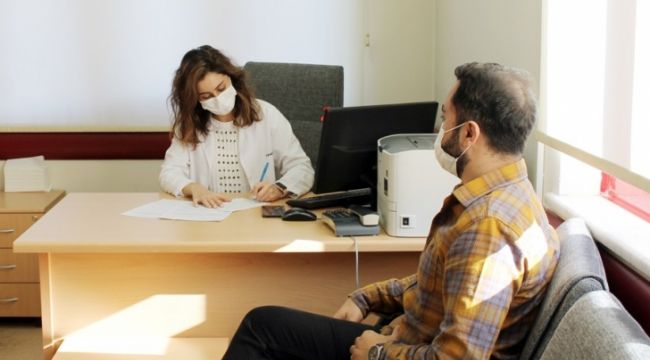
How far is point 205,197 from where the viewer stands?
8.39 ft

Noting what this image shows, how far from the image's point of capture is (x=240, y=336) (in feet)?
6.55

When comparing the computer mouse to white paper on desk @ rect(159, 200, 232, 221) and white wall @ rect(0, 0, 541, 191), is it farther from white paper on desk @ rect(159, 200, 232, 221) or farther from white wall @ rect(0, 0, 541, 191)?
white wall @ rect(0, 0, 541, 191)

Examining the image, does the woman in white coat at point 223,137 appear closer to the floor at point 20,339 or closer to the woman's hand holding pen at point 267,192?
the woman's hand holding pen at point 267,192

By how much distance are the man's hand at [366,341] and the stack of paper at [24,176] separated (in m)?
2.38

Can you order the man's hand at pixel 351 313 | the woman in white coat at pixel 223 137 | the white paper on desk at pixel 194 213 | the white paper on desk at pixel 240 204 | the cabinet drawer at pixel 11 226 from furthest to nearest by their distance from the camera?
the cabinet drawer at pixel 11 226, the woman in white coat at pixel 223 137, the white paper on desk at pixel 240 204, the white paper on desk at pixel 194 213, the man's hand at pixel 351 313

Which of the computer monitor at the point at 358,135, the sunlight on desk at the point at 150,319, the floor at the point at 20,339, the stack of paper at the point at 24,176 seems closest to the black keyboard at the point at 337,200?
the computer monitor at the point at 358,135

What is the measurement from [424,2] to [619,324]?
2877 mm

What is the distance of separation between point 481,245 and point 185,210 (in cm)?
122

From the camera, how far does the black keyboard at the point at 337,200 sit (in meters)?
2.48

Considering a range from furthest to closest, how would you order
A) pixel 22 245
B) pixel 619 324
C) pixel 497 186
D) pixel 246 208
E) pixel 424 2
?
pixel 424 2, pixel 246 208, pixel 22 245, pixel 497 186, pixel 619 324

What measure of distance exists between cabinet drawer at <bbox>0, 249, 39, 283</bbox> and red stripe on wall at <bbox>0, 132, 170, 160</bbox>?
63 cm

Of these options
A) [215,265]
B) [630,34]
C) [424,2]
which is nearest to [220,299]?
[215,265]

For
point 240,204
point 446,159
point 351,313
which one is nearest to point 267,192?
point 240,204

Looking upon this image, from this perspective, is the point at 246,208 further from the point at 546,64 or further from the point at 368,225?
the point at 546,64
